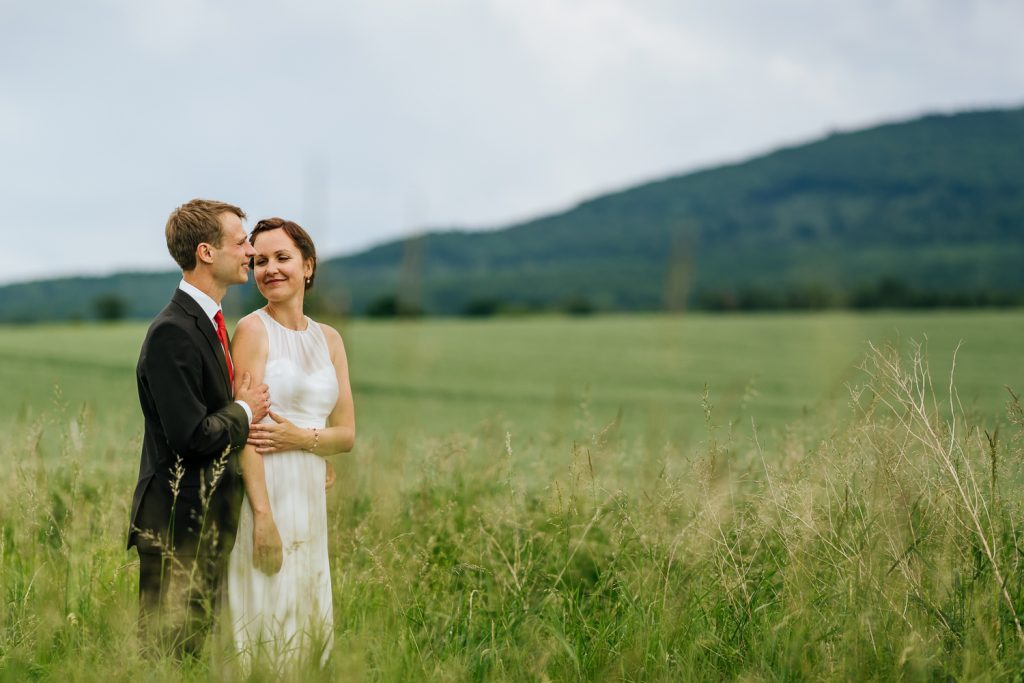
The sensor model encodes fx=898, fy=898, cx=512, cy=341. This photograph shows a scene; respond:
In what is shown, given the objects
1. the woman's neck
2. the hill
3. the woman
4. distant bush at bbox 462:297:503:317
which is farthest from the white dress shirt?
distant bush at bbox 462:297:503:317

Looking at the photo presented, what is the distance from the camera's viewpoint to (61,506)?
6348mm

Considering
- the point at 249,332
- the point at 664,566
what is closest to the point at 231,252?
the point at 249,332

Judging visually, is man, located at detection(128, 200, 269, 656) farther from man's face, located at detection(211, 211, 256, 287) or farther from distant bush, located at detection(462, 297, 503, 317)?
distant bush, located at detection(462, 297, 503, 317)

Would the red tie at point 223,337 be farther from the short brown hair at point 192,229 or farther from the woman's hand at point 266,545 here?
the woman's hand at point 266,545

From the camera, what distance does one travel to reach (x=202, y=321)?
3.26 meters

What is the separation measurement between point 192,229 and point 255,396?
65cm

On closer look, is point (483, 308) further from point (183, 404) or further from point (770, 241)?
point (770, 241)

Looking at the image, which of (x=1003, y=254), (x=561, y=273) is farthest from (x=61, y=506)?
(x=561, y=273)

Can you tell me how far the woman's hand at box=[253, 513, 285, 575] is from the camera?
3283 mm

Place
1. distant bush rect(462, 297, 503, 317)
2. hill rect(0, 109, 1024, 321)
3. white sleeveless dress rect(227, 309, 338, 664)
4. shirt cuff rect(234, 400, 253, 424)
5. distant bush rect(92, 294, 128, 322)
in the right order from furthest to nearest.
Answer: distant bush rect(92, 294, 128, 322), hill rect(0, 109, 1024, 321), distant bush rect(462, 297, 503, 317), white sleeveless dress rect(227, 309, 338, 664), shirt cuff rect(234, 400, 253, 424)

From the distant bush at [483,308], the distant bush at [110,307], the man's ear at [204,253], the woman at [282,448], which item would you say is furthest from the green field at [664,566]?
the distant bush at [110,307]

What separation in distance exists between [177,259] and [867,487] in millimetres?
2920

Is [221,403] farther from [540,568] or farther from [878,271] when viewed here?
[878,271]

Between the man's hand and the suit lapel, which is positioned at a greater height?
the suit lapel
